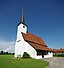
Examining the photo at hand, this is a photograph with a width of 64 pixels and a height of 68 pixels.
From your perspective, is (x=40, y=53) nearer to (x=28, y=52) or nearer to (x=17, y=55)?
(x=28, y=52)

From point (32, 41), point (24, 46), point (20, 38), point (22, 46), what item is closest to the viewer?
point (24, 46)

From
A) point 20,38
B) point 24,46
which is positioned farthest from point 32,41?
point 24,46

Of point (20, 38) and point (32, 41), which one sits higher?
point (20, 38)

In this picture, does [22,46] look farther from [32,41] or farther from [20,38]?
[32,41]

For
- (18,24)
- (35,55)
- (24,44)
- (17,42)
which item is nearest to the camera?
(35,55)

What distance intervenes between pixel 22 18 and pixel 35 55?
16091mm

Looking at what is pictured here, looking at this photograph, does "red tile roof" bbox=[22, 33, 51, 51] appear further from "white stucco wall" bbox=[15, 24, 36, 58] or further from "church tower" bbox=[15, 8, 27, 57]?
Answer: "church tower" bbox=[15, 8, 27, 57]

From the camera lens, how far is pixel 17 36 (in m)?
35.6

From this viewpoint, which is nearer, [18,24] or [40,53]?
[40,53]

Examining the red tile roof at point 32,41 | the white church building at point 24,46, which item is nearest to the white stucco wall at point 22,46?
the white church building at point 24,46

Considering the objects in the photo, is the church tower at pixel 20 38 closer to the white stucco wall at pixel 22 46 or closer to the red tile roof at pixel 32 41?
the white stucco wall at pixel 22 46

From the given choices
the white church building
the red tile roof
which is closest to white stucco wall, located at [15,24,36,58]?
the white church building

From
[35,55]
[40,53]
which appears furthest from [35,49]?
[40,53]

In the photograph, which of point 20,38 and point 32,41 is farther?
point 32,41
